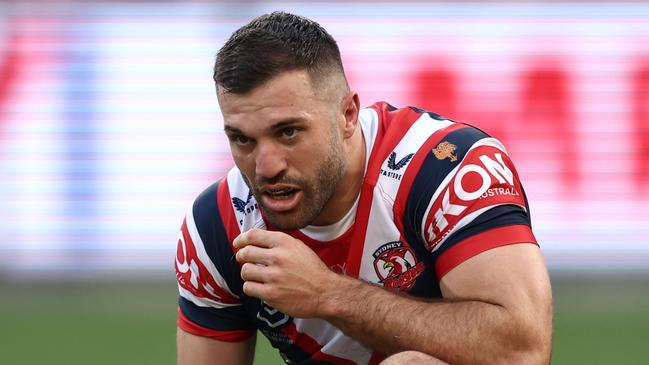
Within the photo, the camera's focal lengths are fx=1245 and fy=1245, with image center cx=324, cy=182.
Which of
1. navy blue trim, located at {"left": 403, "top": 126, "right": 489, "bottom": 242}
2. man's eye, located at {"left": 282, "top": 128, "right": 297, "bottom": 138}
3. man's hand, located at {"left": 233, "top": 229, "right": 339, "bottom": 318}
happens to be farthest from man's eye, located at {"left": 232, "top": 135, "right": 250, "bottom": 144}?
navy blue trim, located at {"left": 403, "top": 126, "right": 489, "bottom": 242}

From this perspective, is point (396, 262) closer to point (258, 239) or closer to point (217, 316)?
point (258, 239)

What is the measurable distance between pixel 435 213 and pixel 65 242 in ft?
20.0

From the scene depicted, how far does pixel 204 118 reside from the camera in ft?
33.8

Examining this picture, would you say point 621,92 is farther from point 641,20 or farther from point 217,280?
point 217,280

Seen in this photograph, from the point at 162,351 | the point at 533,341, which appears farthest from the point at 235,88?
the point at 162,351

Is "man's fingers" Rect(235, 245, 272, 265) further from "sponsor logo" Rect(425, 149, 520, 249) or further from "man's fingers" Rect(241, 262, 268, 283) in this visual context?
"sponsor logo" Rect(425, 149, 520, 249)

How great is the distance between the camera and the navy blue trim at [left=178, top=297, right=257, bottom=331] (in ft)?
16.0

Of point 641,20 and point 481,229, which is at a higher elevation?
point 641,20

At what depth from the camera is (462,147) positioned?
450cm

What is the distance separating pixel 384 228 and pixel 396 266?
6.1 inches

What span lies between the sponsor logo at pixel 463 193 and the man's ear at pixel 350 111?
421 millimetres

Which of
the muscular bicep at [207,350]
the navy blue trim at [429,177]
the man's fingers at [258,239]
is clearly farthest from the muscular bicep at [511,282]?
the muscular bicep at [207,350]

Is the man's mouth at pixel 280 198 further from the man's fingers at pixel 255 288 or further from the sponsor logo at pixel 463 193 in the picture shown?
the sponsor logo at pixel 463 193

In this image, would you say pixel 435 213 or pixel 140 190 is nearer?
pixel 435 213
